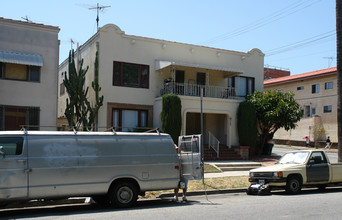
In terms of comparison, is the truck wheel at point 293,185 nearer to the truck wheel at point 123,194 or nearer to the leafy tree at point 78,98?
the truck wheel at point 123,194

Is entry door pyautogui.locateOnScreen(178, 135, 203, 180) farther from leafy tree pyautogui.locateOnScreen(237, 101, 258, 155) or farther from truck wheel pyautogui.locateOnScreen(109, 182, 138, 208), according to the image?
leafy tree pyautogui.locateOnScreen(237, 101, 258, 155)

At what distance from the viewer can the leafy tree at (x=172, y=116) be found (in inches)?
812

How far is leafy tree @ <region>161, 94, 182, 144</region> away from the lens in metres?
20.6

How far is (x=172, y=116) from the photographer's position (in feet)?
67.9

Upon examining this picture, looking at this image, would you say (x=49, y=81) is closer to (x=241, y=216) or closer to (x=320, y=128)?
(x=241, y=216)

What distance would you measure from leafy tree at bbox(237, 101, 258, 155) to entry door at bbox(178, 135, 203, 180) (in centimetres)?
1261

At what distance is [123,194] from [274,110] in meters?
16.0

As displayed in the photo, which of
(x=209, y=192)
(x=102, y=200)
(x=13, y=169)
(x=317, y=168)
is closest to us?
(x=13, y=169)

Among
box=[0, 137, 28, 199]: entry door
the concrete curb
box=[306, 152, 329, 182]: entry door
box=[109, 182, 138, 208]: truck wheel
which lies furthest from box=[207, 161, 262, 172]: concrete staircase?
box=[0, 137, 28, 199]: entry door

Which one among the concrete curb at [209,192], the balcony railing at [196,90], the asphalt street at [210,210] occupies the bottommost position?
the concrete curb at [209,192]

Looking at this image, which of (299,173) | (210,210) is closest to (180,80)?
(299,173)

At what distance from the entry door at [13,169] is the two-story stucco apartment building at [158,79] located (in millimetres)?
11879

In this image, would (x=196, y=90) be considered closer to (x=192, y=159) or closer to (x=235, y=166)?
(x=235, y=166)

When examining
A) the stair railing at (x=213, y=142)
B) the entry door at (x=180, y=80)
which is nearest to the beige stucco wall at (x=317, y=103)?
the stair railing at (x=213, y=142)
